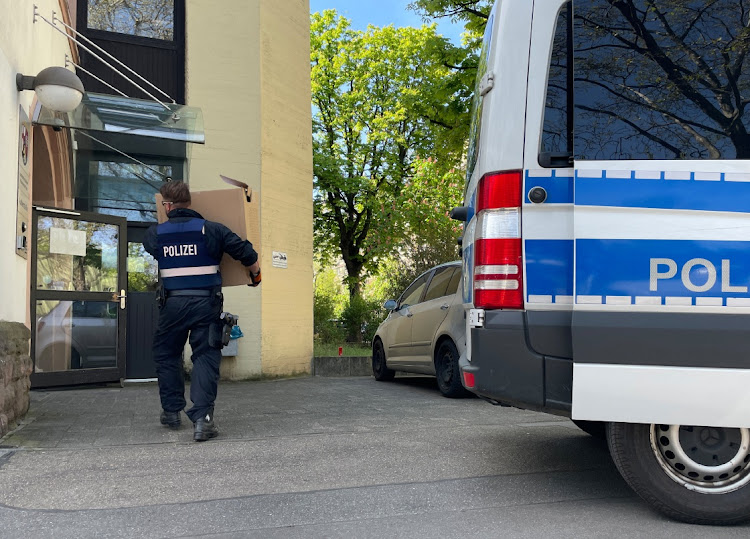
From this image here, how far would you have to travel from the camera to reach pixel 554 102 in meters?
3.47

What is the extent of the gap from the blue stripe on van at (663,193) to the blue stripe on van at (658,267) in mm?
170

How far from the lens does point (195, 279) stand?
17.4ft

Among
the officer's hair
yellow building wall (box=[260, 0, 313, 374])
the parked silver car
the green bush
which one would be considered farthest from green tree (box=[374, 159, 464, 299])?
the officer's hair

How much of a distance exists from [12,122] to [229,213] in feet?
6.93

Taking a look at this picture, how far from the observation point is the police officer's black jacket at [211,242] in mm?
5266

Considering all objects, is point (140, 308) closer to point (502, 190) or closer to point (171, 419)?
point (171, 419)

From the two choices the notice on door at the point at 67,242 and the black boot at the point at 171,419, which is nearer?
the black boot at the point at 171,419

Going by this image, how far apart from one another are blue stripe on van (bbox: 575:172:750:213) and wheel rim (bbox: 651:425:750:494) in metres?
1.06

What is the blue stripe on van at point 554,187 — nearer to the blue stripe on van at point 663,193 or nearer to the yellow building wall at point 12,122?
the blue stripe on van at point 663,193

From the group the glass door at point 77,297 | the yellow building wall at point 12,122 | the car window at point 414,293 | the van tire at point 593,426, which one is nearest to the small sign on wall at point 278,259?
the car window at point 414,293

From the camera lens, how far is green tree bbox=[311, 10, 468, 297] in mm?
24656

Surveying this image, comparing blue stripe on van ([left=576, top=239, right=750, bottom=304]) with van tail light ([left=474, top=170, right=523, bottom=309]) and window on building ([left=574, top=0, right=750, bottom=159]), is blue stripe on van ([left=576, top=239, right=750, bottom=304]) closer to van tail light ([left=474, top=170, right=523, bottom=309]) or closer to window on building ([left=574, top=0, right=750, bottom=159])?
van tail light ([left=474, top=170, right=523, bottom=309])

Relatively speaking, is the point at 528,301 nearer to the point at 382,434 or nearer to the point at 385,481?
the point at 385,481

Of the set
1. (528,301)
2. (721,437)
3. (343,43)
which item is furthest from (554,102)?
(343,43)
